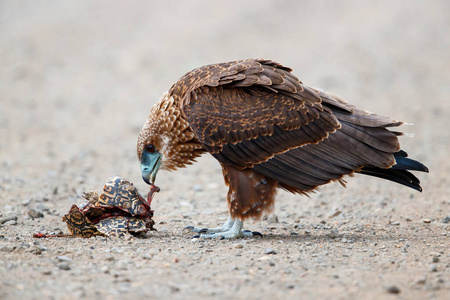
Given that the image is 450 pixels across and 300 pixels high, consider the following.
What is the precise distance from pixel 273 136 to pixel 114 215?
6.33 ft

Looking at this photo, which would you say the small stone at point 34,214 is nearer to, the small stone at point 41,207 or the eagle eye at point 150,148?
the small stone at point 41,207

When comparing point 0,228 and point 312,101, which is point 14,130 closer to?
point 0,228

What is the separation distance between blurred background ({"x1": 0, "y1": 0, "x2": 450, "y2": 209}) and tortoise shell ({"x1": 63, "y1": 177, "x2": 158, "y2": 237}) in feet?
8.32

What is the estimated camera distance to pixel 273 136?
6.62m

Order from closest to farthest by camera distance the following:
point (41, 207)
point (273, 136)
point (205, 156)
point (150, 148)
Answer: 1. point (273, 136)
2. point (150, 148)
3. point (41, 207)
4. point (205, 156)

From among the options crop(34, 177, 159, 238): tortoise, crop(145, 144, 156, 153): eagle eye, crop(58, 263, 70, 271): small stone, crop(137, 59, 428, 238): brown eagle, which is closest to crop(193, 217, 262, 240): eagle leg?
crop(137, 59, 428, 238): brown eagle

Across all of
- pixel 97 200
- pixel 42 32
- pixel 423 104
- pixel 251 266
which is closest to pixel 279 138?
pixel 251 266

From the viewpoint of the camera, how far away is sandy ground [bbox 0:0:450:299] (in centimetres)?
510

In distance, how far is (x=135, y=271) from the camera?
5.19 meters

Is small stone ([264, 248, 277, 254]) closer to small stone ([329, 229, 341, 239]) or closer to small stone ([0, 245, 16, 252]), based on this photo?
small stone ([329, 229, 341, 239])

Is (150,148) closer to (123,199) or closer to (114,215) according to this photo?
(123,199)

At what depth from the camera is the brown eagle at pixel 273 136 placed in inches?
259

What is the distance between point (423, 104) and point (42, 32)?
44.5 ft

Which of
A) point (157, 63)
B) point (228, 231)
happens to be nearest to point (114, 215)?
point (228, 231)
